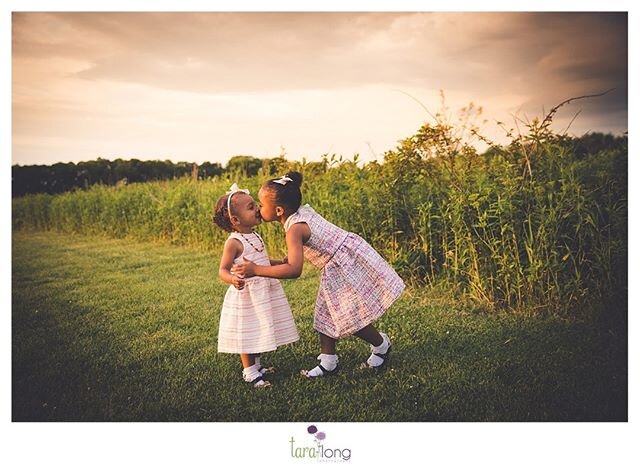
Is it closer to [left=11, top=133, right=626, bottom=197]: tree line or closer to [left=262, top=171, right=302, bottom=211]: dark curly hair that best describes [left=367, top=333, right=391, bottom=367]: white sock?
[left=262, top=171, right=302, bottom=211]: dark curly hair

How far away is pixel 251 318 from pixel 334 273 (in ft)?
1.68

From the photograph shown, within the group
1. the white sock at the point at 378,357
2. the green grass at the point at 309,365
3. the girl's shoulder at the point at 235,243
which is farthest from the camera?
the white sock at the point at 378,357

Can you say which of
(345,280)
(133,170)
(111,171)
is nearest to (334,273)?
(345,280)

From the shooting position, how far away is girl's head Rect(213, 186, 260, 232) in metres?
2.94

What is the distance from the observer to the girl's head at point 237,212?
294cm

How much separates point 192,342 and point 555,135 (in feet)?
9.49

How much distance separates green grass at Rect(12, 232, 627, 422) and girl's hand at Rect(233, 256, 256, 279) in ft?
2.05

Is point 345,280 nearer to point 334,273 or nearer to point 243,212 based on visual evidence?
point 334,273

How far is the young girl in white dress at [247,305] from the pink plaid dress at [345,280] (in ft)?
0.69

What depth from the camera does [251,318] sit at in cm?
291

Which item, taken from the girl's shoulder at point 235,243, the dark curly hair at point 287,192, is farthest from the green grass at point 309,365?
the dark curly hair at point 287,192

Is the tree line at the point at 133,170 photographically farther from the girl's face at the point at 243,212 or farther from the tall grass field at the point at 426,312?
the girl's face at the point at 243,212
